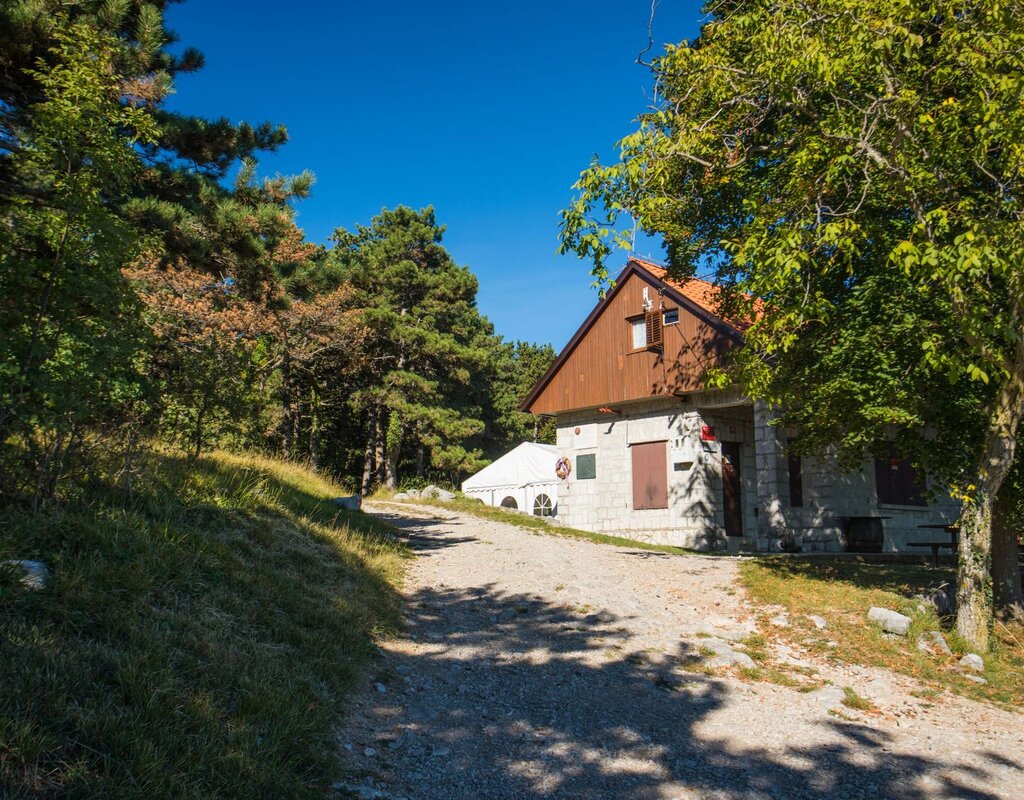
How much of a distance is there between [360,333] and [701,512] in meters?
16.0

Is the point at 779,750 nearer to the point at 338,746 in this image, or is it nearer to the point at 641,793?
the point at 641,793

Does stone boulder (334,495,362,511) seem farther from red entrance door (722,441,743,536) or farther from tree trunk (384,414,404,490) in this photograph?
tree trunk (384,414,404,490)

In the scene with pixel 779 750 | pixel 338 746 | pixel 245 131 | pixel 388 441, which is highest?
pixel 245 131

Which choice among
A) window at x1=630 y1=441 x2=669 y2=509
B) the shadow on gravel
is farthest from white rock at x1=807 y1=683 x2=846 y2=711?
window at x1=630 y1=441 x2=669 y2=509

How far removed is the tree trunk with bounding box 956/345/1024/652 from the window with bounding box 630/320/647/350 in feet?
39.3

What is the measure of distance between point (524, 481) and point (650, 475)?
6.79 meters

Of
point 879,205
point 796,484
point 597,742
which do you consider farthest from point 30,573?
point 796,484

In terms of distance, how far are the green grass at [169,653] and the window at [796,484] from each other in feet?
44.0

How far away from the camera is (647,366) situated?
1900cm

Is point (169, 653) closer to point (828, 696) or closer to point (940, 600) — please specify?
point (828, 696)

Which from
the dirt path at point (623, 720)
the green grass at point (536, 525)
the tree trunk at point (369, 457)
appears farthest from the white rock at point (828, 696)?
the tree trunk at point (369, 457)

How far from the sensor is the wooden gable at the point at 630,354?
1778 centimetres

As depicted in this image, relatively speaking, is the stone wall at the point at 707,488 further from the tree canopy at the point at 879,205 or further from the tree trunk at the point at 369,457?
the tree trunk at the point at 369,457

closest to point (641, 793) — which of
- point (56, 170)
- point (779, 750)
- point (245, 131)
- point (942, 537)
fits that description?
point (779, 750)
